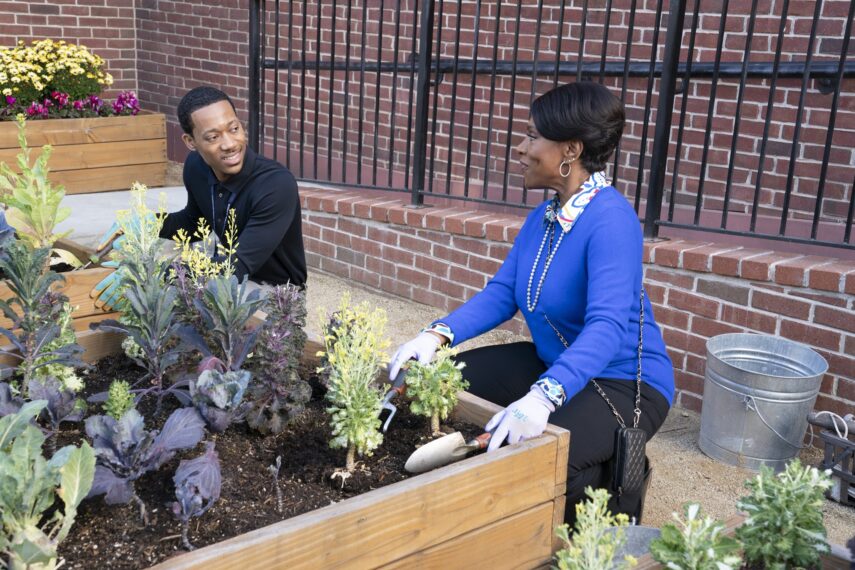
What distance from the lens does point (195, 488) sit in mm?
1782

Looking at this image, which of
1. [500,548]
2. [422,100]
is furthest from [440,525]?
[422,100]

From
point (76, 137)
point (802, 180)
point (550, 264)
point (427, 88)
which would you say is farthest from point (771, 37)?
point (76, 137)

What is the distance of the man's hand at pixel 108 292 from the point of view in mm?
2818

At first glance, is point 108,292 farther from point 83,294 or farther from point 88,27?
point 88,27

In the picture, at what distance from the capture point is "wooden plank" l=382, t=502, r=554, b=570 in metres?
1.93

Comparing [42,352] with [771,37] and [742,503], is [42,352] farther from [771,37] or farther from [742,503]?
[771,37]

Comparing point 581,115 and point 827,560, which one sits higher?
point 581,115

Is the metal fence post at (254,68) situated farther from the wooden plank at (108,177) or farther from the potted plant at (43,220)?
the potted plant at (43,220)

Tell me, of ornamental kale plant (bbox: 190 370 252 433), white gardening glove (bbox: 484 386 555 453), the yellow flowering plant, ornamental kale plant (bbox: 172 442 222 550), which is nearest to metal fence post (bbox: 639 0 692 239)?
white gardening glove (bbox: 484 386 555 453)

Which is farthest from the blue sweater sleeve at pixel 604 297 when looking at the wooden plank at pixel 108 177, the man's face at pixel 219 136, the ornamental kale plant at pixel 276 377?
the wooden plank at pixel 108 177

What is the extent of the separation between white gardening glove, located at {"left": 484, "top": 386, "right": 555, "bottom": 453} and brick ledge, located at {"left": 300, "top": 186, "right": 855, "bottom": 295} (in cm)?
202

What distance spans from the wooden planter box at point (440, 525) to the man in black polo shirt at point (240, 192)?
147 cm

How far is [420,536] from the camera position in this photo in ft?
6.21

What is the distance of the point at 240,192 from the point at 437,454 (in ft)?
6.23
